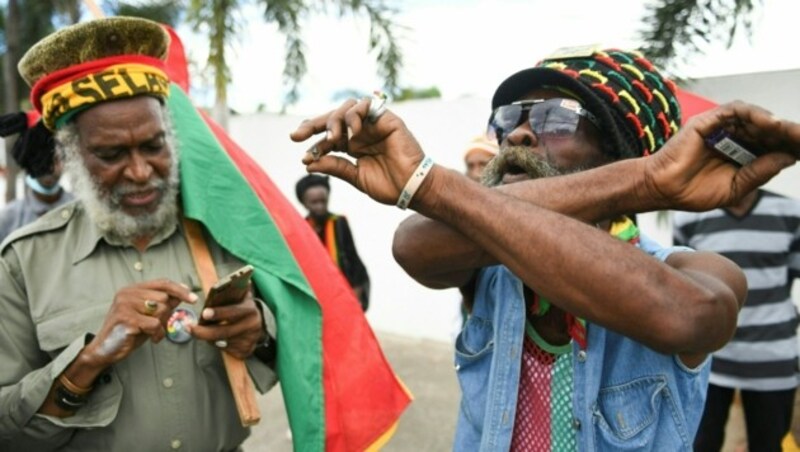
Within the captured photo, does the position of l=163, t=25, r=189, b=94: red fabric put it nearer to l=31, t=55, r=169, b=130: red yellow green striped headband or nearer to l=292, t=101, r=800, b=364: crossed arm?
l=31, t=55, r=169, b=130: red yellow green striped headband

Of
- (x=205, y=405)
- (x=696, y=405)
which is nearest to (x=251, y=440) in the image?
(x=205, y=405)

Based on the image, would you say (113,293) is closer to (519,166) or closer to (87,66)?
(87,66)

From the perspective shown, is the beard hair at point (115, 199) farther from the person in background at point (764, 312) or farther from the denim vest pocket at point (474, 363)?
the person in background at point (764, 312)

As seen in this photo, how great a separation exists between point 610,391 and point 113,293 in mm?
1405

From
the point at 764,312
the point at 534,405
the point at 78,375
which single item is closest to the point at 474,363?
the point at 534,405

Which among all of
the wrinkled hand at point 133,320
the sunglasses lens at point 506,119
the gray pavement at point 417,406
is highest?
the sunglasses lens at point 506,119

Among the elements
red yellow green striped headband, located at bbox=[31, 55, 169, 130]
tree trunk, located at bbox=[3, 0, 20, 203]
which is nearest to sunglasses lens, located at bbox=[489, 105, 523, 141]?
red yellow green striped headband, located at bbox=[31, 55, 169, 130]

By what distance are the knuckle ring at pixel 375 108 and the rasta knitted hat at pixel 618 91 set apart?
0.57 meters

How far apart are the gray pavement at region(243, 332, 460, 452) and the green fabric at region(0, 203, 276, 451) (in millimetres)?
2910

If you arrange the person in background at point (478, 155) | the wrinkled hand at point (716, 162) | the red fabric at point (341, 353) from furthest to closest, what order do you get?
the person in background at point (478, 155)
the red fabric at point (341, 353)
the wrinkled hand at point (716, 162)

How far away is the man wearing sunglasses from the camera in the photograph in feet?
3.83

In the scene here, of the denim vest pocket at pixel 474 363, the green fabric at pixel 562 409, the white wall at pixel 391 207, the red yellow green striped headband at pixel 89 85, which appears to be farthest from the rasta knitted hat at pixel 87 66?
the white wall at pixel 391 207

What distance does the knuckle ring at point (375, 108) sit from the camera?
Result: 1.21m

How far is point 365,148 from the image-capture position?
1.27 m
